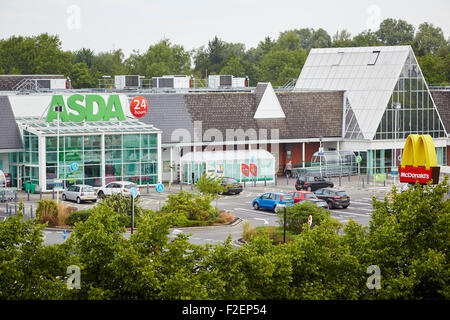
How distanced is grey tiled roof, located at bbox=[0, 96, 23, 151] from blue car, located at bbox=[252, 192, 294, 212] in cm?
1761

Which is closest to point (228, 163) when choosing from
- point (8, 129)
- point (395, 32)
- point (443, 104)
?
point (8, 129)

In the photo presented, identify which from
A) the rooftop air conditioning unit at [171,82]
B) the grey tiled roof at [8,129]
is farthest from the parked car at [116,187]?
the rooftop air conditioning unit at [171,82]

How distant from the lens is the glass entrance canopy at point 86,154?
172 ft

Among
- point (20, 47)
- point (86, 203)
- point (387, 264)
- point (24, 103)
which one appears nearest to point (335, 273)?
point (387, 264)

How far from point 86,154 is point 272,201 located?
14584 mm

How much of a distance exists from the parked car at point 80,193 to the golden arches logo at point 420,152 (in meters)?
19.4

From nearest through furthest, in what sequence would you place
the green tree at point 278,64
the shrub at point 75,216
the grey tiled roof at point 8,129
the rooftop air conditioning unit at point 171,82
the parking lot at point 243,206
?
the parking lot at point 243,206 → the shrub at point 75,216 → the grey tiled roof at point 8,129 → the rooftop air conditioning unit at point 171,82 → the green tree at point 278,64

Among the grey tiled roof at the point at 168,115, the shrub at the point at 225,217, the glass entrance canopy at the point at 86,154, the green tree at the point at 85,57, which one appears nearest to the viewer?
the shrub at the point at 225,217

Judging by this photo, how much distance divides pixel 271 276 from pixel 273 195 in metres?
25.4

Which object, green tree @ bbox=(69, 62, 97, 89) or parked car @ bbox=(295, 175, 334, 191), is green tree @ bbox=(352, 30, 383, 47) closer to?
green tree @ bbox=(69, 62, 97, 89)

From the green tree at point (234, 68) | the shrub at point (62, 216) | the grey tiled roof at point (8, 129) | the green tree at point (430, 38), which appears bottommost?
the shrub at point (62, 216)

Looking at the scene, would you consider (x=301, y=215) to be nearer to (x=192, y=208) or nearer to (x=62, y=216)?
(x=192, y=208)

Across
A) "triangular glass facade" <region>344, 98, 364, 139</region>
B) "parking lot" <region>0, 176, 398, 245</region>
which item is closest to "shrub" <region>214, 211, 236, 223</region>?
"parking lot" <region>0, 176, 398, 245</region>

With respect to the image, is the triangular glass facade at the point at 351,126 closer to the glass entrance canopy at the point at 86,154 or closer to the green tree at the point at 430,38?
the glass entrance canopy at the point at 86,154
